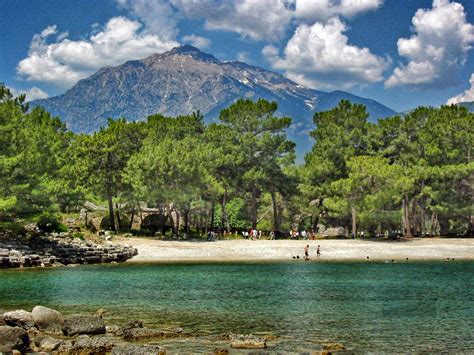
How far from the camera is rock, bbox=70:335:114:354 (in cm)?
1840

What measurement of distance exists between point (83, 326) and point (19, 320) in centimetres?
271

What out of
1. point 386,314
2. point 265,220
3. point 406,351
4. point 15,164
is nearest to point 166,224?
point 265,220

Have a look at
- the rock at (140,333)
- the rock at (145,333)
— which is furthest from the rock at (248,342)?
the rock at (140,333)

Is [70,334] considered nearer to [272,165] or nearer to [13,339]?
[13,339]

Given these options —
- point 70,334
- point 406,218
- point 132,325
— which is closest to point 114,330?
point 132,325

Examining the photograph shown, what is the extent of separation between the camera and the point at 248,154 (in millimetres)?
79312

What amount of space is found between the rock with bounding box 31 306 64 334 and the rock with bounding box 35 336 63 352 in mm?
2018

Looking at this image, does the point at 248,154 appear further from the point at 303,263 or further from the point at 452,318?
the point at 452,318

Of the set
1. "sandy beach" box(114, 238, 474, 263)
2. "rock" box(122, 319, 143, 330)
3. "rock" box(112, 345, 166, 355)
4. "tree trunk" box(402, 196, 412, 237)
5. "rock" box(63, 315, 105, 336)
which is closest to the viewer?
"rock" box(112, 345, 166, 355)

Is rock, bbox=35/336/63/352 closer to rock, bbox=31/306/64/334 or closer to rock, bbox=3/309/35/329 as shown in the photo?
rock, bbox=31/306/64/334

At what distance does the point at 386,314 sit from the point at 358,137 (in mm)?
57920

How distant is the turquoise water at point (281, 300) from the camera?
20.7m

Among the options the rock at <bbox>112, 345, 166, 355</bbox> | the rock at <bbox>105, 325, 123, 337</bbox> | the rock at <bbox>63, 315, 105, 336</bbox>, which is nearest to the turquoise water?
the rock at <bbox>112, 345, 166, 355</bbox>

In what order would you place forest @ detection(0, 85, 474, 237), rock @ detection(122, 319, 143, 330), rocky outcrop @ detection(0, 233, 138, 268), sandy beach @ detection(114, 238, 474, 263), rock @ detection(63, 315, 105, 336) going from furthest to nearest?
forest @ detection(0, 85, 474, 237) < sandy beach @ detection(114, 238, 474, 263) < rocky outcrop @ detection(0, 233, 138, 268) < rock @ detection(122, 319, 143, 330) < rock @ detection(63, 315, 105, 336)
